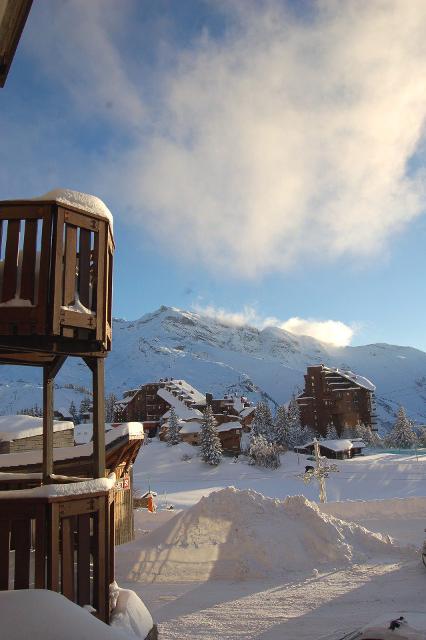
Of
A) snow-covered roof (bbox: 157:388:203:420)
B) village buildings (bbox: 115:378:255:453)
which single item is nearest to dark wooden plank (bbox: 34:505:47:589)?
village buildings (bbox: 115:378:255:453)

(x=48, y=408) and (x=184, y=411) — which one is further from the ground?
(x=184, y=411)

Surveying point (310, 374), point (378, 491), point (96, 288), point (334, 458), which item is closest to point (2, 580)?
point (96, 288)

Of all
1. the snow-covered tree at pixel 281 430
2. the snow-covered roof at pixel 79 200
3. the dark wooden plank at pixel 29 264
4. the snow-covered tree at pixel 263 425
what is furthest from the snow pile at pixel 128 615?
the snow-covered tree at pixel 263 425

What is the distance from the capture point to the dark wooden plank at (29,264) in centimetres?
575

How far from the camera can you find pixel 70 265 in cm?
600

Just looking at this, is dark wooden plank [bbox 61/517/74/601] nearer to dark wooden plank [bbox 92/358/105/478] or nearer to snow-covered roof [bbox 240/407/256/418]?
dark wooden plank [bbox 92/358/105/478]

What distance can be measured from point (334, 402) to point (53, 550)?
235 feet

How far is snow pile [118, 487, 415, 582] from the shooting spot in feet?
41.8

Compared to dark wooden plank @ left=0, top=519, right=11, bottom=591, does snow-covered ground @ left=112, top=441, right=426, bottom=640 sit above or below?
below

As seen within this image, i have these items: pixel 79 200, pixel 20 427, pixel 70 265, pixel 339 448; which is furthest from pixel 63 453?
pixel 339 448

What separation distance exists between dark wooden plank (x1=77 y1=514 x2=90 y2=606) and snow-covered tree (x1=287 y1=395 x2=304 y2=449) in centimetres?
6053

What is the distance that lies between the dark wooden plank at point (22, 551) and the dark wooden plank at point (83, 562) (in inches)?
22.8

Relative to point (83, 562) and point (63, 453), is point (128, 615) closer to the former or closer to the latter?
point (83, 562)

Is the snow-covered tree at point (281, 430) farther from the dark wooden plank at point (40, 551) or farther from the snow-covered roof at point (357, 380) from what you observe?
the dark wooden plank at point (40, 551)
